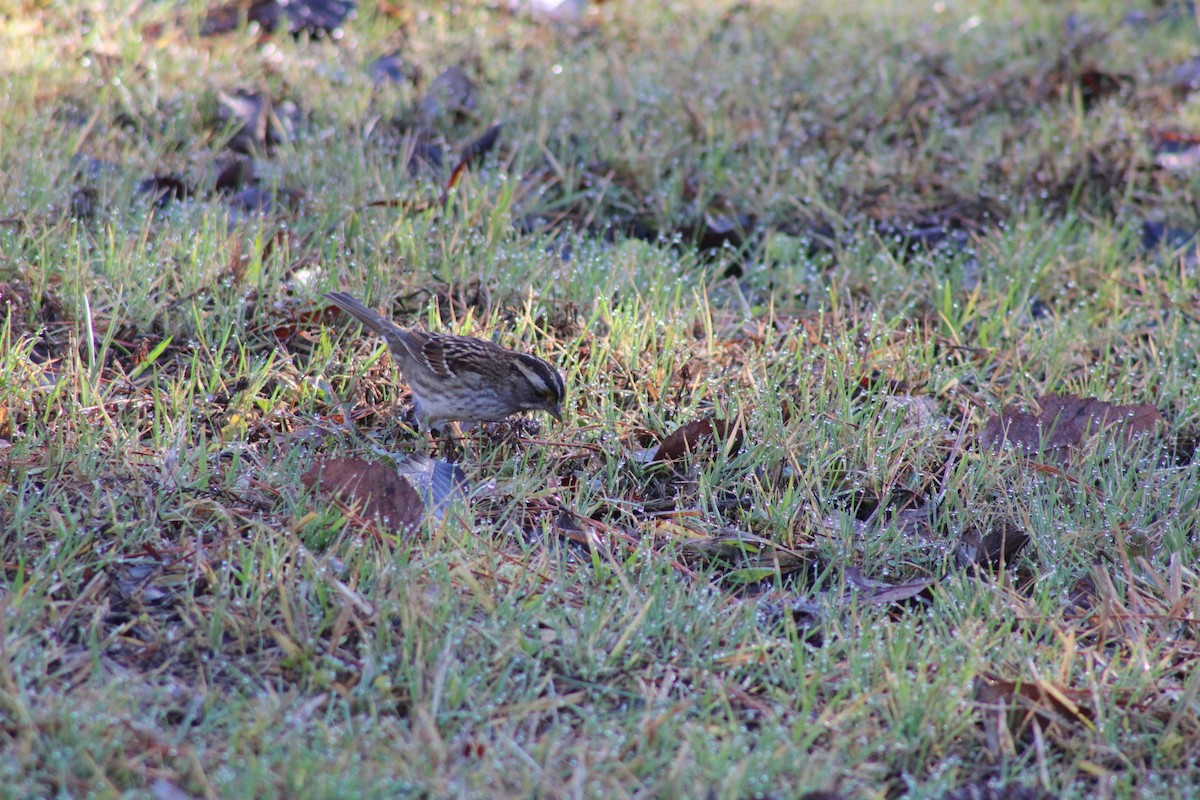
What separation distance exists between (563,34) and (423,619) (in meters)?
6.20

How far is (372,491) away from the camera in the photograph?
4.14 m

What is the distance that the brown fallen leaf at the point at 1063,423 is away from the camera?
16.1 ft

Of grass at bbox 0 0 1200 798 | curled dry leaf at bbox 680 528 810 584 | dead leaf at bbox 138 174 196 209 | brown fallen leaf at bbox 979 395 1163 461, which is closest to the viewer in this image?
grass at bbox 0 0 1200 798

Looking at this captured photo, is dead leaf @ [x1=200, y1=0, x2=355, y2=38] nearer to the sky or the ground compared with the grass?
nearer to the sky

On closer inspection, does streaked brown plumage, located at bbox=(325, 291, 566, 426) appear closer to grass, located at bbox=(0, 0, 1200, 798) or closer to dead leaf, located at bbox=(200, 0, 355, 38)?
grass, located at bbox=(0, 0, 1200, 798)

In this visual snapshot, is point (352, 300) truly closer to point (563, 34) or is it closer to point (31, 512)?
point (31, 512)

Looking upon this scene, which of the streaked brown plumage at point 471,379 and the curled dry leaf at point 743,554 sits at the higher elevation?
the streaked brown plumage at point 471,379

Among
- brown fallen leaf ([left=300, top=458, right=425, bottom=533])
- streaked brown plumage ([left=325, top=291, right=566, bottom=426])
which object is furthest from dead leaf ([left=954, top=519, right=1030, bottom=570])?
brown fallen leaf ([left=300, top=458, right=425, bottom=533])

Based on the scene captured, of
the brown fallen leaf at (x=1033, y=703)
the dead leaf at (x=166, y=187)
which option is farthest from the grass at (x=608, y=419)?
the dead leaf at (x=166, y=187)

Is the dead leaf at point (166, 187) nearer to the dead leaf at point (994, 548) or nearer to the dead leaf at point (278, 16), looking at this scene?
the dead leaf at point (278, 16)

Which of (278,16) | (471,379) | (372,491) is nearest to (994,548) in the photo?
(471,379)

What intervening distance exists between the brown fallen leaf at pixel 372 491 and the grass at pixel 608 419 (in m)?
0.06

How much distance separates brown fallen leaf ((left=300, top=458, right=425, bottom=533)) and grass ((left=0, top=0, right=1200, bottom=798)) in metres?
0.06

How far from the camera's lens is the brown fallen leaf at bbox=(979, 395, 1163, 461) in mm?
4918
